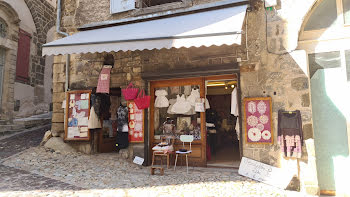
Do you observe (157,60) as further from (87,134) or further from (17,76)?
(17,76)

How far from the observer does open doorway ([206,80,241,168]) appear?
5893 millimetres

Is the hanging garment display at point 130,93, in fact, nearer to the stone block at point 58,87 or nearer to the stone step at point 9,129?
the stone block at point 58,87

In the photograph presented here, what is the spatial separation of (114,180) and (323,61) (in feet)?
14.9

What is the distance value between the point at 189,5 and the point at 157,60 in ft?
5.13

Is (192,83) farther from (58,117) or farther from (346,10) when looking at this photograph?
(58,117)

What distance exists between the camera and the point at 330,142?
3984 mm

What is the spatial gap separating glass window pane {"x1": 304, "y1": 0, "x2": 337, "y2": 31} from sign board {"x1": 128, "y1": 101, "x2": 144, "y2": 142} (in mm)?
4167

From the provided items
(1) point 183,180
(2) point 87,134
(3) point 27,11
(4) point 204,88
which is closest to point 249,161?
(1) point 183,180

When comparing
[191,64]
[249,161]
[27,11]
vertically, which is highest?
[27,11]

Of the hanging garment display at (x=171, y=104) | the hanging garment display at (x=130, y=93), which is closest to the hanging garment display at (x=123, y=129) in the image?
the hanging garment display at (x=130, y=93)

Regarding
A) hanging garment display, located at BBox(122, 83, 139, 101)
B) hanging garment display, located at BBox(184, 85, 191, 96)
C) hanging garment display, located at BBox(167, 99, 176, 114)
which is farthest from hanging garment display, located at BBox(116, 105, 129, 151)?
hanging garment display, located at BBox(184, 85, 191, 96)

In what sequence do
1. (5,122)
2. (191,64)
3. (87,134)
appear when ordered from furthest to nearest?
(5,122) → (87,134) → (191,64)

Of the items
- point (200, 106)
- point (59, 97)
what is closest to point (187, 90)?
point (200, 106)

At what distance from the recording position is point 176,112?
220 inches
